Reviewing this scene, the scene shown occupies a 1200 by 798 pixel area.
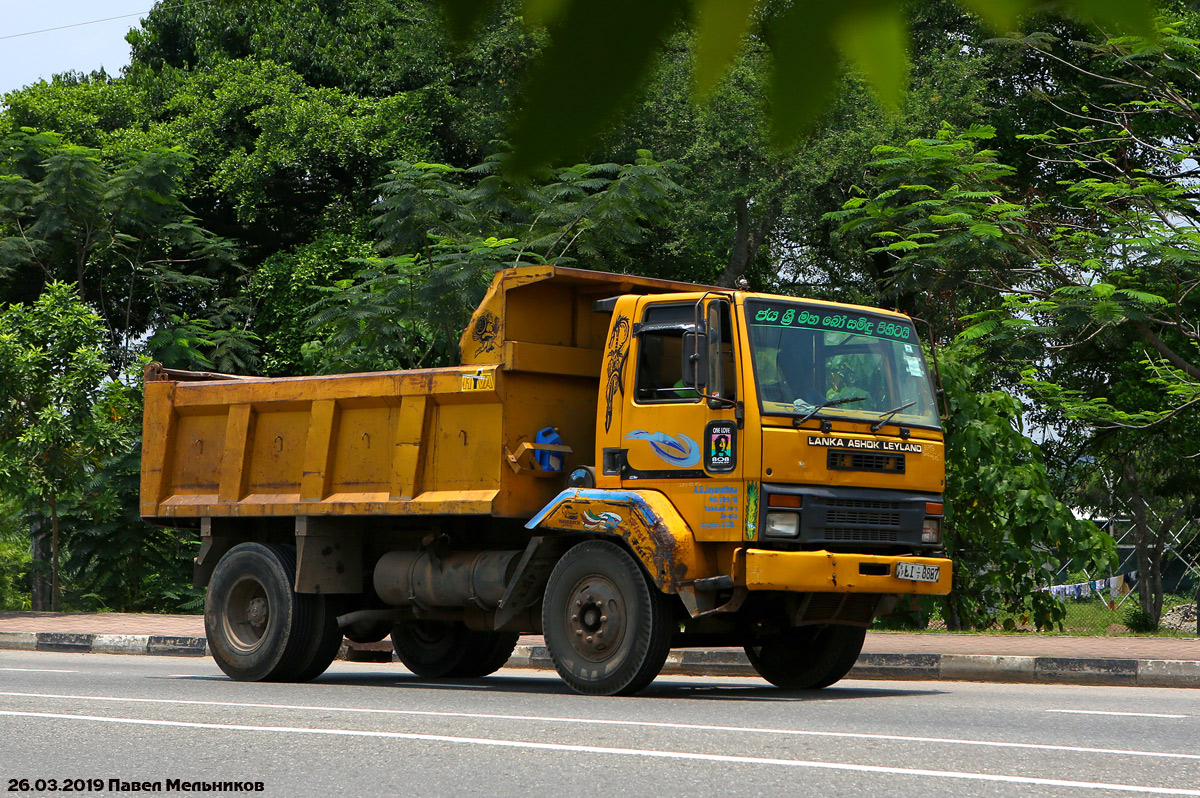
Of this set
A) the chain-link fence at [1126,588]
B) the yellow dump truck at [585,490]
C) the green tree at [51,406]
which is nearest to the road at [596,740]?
the yellow dump truck at [585,490]

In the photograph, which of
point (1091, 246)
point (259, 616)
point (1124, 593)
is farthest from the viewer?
point (1124, 593)

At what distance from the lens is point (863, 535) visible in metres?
8.59

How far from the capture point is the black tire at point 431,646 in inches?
423

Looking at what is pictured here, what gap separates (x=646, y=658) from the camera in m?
8.21

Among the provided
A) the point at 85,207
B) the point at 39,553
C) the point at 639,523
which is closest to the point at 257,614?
the point at 639,523

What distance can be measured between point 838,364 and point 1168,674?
138 inches

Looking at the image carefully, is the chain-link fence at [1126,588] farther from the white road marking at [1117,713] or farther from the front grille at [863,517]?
the white road marking at [1117,713]

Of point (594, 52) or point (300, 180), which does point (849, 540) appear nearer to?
point (300, 180)

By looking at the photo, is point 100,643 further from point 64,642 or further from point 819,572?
point 819,572

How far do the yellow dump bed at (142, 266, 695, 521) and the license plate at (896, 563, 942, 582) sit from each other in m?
2.12

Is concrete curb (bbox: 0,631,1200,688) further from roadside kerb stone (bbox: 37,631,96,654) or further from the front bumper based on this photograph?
roadside kerb stone (bbox: 37,631,96,654)

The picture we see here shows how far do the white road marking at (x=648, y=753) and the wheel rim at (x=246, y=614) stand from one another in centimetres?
290

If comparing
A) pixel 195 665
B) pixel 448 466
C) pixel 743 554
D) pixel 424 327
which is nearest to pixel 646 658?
pixel 743 554

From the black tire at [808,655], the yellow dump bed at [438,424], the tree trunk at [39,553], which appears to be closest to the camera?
the yellow dump bed at [438,424]
